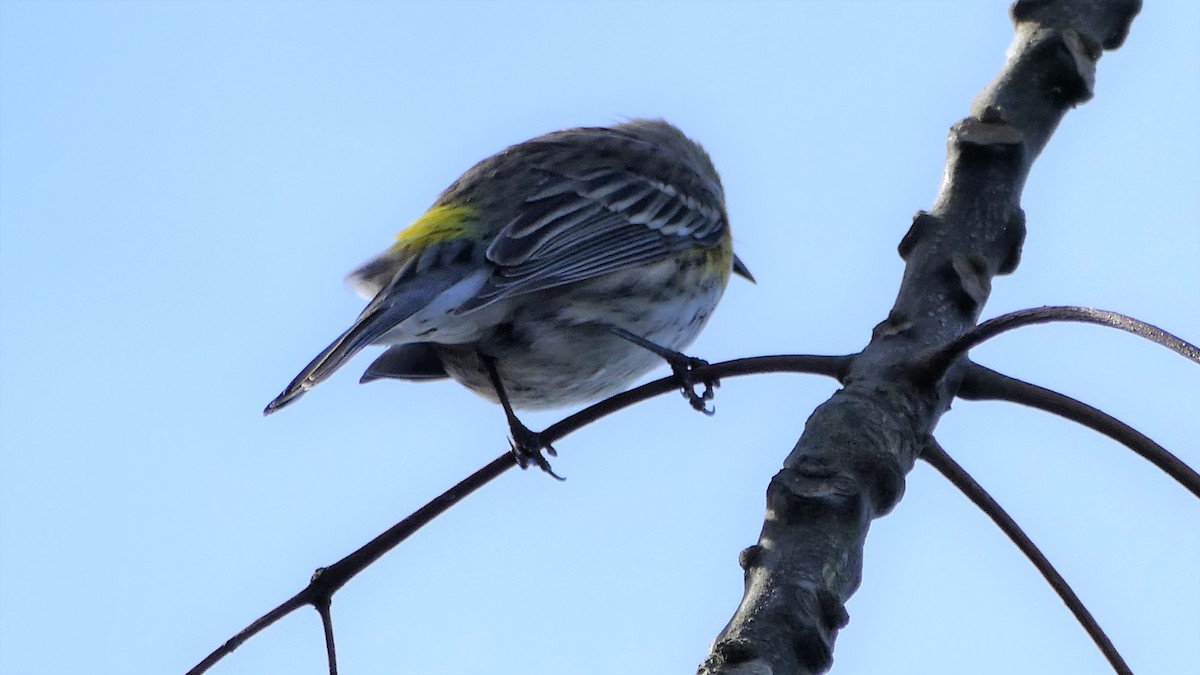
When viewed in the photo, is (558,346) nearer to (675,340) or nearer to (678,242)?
(675,340)

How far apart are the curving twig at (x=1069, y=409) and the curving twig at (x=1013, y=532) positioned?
0.44ft

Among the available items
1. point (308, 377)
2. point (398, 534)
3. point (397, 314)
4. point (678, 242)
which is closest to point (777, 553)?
point (398, 534)

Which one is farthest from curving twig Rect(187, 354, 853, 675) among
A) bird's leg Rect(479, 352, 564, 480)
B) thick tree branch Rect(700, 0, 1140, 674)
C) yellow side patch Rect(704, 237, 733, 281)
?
yellow side patch Rect(704, 237, 733, 281)

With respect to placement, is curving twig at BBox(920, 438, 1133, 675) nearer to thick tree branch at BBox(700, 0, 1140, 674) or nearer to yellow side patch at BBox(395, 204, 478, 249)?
thick tree branch at BBox(700, 0, 1140, 674)

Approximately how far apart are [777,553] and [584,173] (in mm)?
4487

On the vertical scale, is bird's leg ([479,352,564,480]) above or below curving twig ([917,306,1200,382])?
above

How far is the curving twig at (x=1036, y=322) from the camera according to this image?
211cm

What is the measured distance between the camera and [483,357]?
223 inches

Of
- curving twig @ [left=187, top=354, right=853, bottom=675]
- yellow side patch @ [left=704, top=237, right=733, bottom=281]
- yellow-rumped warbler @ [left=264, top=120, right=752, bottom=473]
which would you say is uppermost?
yellow side patch @ [left=704, top=237, right=733, bottom=281]

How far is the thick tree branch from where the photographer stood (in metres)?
2.26

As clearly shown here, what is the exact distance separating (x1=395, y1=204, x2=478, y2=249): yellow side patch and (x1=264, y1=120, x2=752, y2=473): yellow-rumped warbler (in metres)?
0.01

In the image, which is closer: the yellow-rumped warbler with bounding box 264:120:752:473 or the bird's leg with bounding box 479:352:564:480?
the bird's leg with bounding box 479:352:564:480

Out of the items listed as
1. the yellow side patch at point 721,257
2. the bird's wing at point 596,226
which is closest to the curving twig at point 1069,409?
the bird's wing at point 596,226

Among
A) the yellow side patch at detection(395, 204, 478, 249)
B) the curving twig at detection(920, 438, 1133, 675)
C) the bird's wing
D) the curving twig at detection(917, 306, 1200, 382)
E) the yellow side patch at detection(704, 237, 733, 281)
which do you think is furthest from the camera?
the yellow side patch at detection(704, 237, 733, 281)
